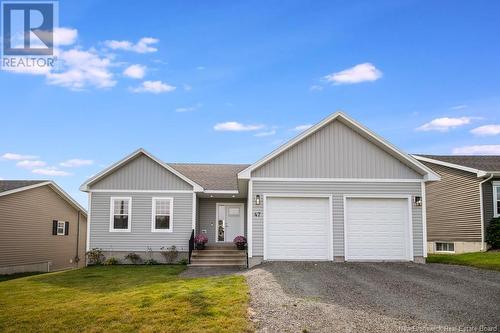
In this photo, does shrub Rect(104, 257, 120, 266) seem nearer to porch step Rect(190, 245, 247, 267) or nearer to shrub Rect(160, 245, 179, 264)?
shrub Rect(160, 245, 179, 264)

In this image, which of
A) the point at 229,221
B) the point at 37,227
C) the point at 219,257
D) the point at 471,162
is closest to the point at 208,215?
the point at 229,221

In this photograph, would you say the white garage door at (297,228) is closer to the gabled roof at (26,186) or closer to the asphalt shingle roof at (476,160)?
the asphalt shingle roof at (476,160)

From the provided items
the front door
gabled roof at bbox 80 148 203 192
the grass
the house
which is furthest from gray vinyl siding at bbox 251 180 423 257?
the front door

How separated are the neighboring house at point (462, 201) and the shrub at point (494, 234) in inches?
7.9

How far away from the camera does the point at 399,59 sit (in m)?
16.7

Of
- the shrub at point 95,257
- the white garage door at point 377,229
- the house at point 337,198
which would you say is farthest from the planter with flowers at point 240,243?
the shrub at point 95,257

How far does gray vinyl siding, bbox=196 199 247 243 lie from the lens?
846 inches

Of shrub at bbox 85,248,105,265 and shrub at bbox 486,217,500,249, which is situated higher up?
shrub at bbox 486,217,500,249

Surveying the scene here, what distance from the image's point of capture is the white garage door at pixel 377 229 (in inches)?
634

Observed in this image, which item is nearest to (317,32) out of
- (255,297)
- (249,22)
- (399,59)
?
(249,22)

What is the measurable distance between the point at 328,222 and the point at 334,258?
130 centimetres

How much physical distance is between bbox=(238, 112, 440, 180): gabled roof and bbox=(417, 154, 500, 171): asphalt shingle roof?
6338 mm

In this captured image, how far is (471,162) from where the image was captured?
73.4 feet

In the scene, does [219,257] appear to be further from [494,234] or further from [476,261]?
[494,234]
